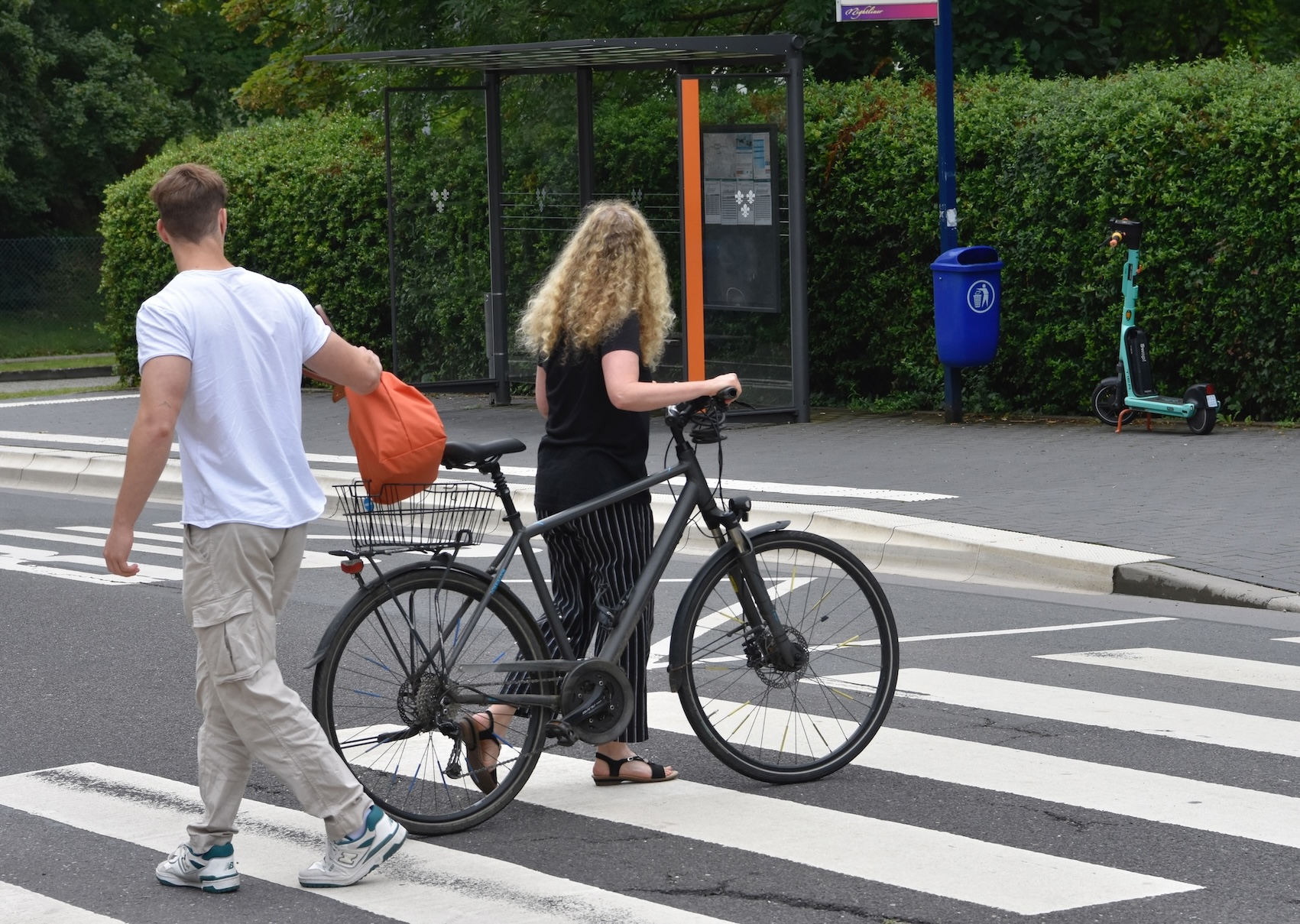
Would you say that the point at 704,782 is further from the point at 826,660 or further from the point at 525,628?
the point at 525,628

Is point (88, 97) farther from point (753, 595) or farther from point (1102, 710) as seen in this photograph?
Answer: point (753, 595)

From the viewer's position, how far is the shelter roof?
570 inches

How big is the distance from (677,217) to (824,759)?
10.2 meters

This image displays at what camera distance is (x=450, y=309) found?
18.0m

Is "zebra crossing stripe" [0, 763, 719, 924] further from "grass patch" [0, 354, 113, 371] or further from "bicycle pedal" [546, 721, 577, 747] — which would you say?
"grass patch" [0, 354, 113, 371]

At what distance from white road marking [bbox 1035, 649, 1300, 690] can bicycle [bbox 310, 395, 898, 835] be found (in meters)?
1.73

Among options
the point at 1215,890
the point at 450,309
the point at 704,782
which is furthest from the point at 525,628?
the point at 450,309

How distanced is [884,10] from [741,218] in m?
2.25

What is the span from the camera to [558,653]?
517 centimetres

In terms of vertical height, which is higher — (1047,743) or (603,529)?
(603,529)

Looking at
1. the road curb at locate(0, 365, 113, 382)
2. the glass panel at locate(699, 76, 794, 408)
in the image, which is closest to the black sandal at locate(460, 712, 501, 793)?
the glass panel at locate(699, 76, 794, 408)

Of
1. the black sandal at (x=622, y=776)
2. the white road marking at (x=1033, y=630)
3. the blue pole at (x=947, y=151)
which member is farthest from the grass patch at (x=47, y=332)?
the black sandal at (x=622, y=776)

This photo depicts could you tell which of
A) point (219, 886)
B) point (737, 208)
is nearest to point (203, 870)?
point (219, 886)

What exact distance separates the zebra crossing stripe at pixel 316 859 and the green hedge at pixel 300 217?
14.8 metres
